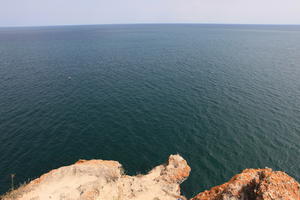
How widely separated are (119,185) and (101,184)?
2.85m

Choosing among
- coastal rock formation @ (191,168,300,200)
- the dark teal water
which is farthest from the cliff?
the dark teal water

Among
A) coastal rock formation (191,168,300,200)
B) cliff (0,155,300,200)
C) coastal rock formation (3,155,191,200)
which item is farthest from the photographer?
coastal rock formation (3,155,191,200)

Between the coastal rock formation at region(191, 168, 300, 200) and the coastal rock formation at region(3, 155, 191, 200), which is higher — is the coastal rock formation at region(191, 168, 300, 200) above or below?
above

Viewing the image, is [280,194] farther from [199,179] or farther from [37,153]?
[37,153]

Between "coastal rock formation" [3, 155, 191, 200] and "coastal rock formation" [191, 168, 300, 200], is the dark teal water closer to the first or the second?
"coastal rock formation" [3, 155, 191, 200]

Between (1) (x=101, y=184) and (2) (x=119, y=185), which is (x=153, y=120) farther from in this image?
(1) (x=101, y=184)

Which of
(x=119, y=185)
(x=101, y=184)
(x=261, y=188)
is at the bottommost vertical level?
(x=119, y=185)

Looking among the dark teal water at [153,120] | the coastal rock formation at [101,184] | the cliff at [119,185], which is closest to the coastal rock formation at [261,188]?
the cliff at [119,185]

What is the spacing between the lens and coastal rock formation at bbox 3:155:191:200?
24453 millimetres

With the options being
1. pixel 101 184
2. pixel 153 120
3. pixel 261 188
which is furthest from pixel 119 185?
pixel 153 120

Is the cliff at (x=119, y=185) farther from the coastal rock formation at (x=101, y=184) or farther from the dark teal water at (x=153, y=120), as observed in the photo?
the dark teal water at (x=153, y=120)

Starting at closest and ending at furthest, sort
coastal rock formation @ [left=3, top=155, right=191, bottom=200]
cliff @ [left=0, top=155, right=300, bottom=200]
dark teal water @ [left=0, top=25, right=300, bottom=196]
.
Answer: cliff @ [left=0, top=155, right=300, bottom=200] < coastal rock formation @ [left=3, top=155, right=191, bottom=200] < dark teal water @ [left=0, top=25, right=300, bottom=196]

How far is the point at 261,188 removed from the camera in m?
15.8

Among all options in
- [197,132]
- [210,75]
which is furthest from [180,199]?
[210,75]
